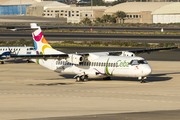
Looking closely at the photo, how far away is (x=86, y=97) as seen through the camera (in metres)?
27.2

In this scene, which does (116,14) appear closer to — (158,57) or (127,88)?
→ (158,57)

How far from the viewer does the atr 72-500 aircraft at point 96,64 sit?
32531mm

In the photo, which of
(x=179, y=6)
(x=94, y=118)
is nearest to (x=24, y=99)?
(x=94, y=118)

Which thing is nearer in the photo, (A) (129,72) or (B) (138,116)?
(B) (138,116)

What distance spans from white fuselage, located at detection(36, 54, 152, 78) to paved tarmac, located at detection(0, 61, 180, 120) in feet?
3.88

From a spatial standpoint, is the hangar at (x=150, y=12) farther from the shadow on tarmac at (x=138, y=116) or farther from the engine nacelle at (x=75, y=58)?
the shadow on tarmac at (x=138, y=116)

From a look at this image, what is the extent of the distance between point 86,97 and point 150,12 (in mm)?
140091

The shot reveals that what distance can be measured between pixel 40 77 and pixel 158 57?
24.4 metres

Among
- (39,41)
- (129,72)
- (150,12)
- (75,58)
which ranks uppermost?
(150,12)

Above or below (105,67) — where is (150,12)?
above

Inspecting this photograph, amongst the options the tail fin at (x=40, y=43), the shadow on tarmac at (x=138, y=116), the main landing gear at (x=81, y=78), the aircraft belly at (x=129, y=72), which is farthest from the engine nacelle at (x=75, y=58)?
the shadow on tarmac at (x=138, y=116)

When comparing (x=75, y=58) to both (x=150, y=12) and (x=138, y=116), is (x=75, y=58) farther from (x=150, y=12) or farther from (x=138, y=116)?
(x=150, y=12)

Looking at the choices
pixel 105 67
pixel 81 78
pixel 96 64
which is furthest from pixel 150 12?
pixel 105 67

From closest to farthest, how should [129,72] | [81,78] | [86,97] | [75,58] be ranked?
[86,97] < [129,72] < [75,58] < [81,78]
